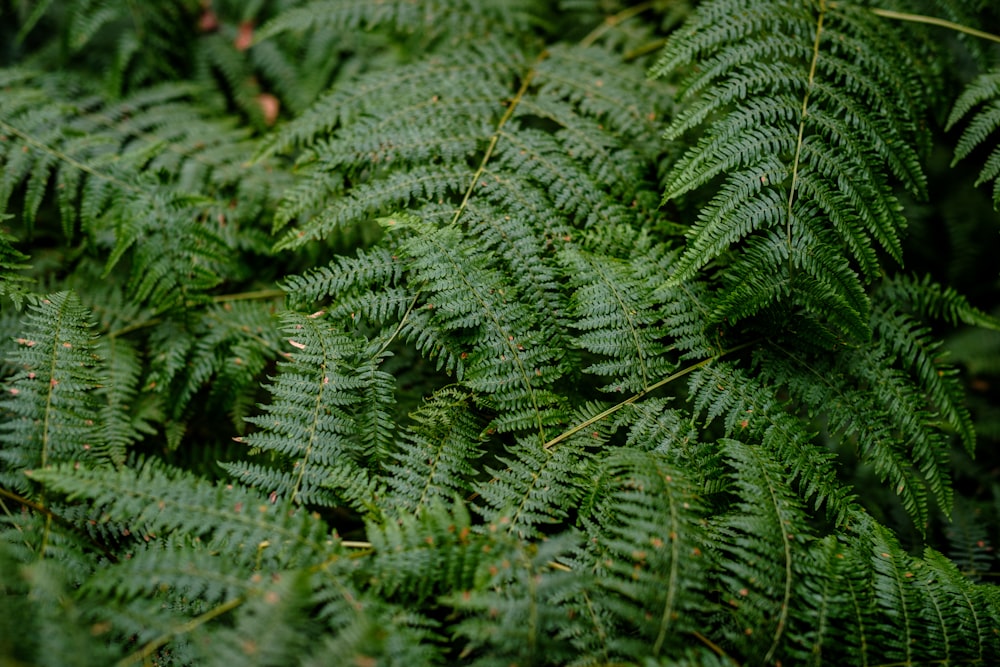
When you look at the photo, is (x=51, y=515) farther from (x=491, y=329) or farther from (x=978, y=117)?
(x=978, y=117)

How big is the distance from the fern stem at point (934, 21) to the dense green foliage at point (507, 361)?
0.06 feet

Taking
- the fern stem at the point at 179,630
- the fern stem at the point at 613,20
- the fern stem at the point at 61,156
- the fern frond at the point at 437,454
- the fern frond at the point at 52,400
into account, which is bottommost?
the fern stem at the point at 179,630

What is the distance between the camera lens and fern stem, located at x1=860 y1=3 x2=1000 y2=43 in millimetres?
2379

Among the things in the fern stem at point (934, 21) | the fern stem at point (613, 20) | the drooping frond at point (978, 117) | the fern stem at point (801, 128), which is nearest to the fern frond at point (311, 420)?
Answer: the fern stem at point (801, 128)

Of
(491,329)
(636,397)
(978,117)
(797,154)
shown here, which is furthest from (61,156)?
(978,117)

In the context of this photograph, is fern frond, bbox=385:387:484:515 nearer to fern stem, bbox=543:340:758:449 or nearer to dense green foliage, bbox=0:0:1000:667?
dense green foliage, bbox=0:0:1000:667

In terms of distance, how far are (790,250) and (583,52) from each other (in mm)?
1534

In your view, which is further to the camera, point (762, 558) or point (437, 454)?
point (437, 454)

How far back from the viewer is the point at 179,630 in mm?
1287

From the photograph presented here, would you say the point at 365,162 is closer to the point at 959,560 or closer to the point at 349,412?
the point at 349,412

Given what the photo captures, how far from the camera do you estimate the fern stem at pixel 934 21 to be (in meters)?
2.38

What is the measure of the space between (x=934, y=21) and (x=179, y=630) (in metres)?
3.45

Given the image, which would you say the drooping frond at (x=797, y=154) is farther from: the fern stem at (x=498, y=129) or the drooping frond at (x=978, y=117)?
the fern stem at (x=498, y=129)

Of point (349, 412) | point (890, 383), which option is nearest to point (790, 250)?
point (890, 383)
